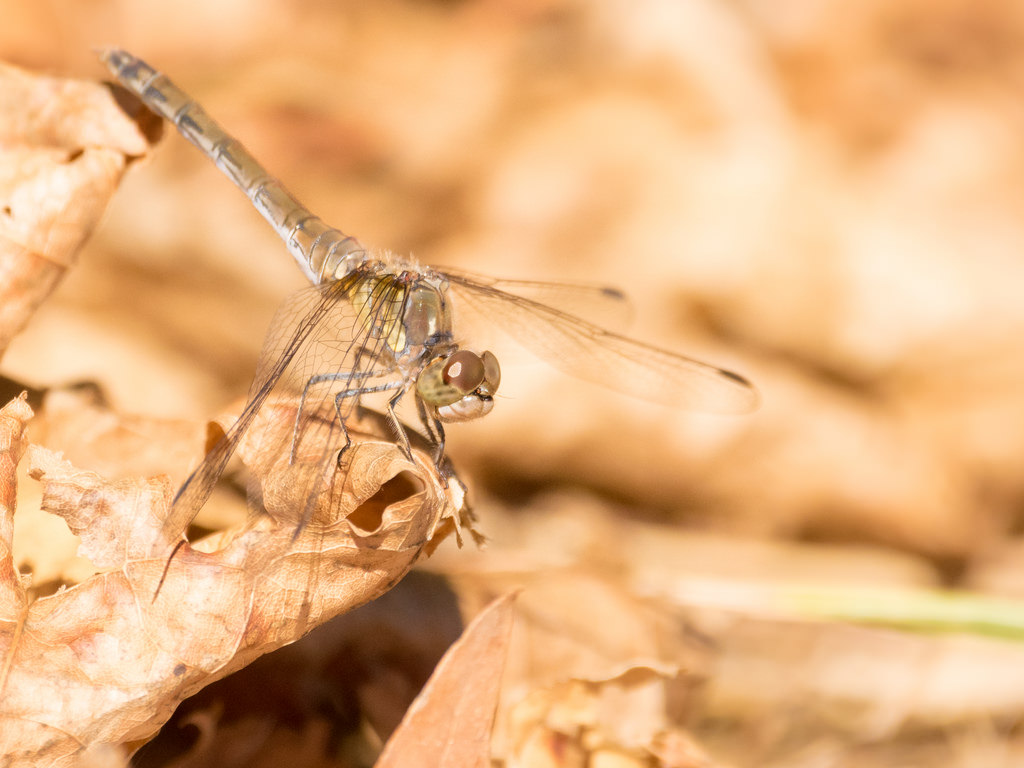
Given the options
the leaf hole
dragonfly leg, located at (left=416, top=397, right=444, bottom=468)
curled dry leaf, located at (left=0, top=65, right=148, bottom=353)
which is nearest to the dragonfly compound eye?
dragonfly leg, located at (left=416, top=397, right=444, bottom=468)

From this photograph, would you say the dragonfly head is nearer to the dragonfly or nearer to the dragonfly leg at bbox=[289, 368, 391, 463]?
the dragonfly

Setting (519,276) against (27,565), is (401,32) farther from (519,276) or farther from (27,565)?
(27,565)

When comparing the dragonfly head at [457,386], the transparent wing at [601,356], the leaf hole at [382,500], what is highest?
the transparent wing at [601,356]

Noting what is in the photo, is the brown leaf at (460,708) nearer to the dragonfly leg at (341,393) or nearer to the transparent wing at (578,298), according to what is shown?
the dragonfly leg at (341,393)

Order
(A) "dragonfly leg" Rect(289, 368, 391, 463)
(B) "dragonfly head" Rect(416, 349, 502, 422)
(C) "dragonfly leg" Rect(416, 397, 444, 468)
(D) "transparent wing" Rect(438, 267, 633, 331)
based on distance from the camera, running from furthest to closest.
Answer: (D) "transparent wing" Rect(438, 267, 633, 331), (B) "dragonfly head" Rect(416, 349, 502, 422), (C) "dragonfly leg" Rect(416, 397, 444, 468), (A) "dragonfly leg" Rect(289, 368, 391, 463)

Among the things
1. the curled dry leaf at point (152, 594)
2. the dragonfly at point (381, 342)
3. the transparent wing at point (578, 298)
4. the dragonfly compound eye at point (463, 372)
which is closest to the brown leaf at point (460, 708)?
the curled dry leaf at point (152, 594)

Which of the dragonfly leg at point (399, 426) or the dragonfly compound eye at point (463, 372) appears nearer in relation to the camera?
the dragonfly leg at point (399, 426)

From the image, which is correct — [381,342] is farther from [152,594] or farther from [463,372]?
[152,594]
